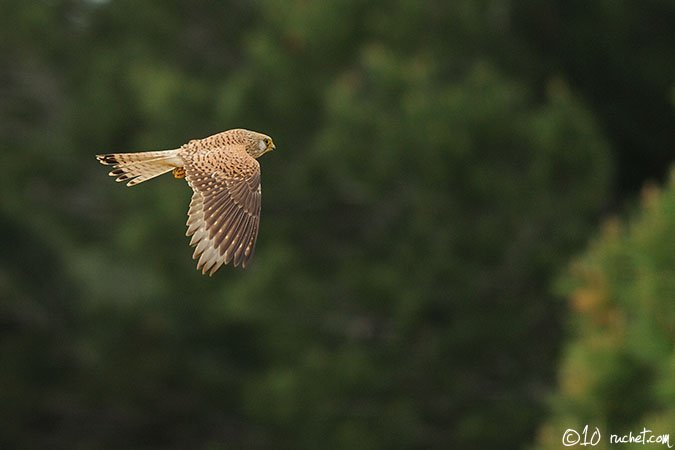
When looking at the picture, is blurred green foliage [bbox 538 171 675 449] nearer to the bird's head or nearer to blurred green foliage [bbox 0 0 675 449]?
the bird's head

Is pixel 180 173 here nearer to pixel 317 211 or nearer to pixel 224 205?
pixel 224 205

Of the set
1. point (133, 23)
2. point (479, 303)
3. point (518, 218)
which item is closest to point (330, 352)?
point (479, 303)

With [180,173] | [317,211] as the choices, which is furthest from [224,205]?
[317,211]

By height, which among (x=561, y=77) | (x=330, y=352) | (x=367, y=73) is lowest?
(x=330, y=352)

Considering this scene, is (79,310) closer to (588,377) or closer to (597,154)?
(597,154)

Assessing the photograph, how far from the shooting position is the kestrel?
350cm

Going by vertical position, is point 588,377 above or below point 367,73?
below

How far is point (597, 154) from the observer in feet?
31.2

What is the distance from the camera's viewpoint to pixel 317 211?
11008 mm

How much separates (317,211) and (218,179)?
736 centimetres

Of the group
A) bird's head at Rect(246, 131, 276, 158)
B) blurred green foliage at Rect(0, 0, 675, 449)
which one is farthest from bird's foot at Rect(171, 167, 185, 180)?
blurred green foliage at Rect(0, 0, 675, 449)

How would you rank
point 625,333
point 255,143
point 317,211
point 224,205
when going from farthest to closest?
point 317,211 → point 625,333 → point 255,143 → point 224,205

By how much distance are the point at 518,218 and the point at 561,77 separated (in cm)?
176

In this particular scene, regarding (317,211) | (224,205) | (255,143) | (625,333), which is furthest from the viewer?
(317,211)
